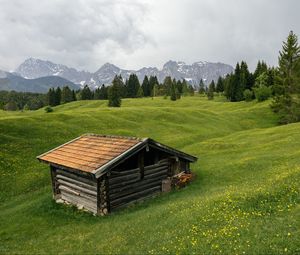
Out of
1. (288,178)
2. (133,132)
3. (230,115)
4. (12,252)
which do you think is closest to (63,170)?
(12,252)

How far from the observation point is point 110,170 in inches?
845

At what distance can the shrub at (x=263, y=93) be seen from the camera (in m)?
84.9

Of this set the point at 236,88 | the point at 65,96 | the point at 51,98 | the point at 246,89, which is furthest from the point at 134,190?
the point at 65,96

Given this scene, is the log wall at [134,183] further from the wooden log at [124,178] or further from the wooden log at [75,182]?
the wooden log at [75,182]

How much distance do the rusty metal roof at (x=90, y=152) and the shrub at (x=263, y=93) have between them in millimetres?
67531

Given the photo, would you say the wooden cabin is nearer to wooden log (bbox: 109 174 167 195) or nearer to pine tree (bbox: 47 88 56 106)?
wooden log (bbox: 109 174 167 195)

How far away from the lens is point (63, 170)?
25.5m

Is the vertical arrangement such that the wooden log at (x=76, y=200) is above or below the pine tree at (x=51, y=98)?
below

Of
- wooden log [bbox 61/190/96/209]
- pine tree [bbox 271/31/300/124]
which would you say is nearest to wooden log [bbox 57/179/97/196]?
wooden log [bbox 61/190/96/209]

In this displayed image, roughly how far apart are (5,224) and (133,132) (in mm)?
31583

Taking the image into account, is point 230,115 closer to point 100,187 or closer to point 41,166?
point 41,166

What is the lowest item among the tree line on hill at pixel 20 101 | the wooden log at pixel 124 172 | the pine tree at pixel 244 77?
the tree line on hill at pixel 20 101

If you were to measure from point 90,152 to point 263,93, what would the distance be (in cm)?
7084

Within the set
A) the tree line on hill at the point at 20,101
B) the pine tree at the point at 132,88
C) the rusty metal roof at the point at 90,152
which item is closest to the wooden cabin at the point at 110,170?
the rusty metal roof at the point at 90,152
